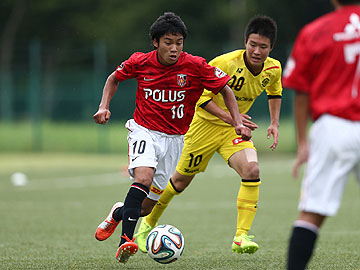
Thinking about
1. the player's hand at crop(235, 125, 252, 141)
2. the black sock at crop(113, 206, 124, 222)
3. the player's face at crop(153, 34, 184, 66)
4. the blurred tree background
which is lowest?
the black sock at crop(113, 206, 124, 222)

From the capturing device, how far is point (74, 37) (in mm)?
41719

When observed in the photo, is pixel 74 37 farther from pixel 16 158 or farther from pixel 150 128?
pixel 150 128

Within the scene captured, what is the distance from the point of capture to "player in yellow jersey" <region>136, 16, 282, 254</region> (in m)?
6.34

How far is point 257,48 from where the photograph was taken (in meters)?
6.36

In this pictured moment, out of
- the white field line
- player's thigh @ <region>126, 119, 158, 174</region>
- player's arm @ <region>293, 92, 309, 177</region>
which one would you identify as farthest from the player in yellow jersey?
the white field line

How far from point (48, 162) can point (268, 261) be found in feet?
48.7

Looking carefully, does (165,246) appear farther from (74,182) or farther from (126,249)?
(74,182)

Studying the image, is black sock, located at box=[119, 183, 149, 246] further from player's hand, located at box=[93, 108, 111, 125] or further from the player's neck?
the player's neck

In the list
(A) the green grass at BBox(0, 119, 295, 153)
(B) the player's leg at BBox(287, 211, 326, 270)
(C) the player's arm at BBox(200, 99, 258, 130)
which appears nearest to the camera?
(B) the player's leg at BBox(287, 211, 326, 270)

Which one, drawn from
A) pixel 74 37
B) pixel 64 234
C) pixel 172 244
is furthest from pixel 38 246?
pixel 74 37

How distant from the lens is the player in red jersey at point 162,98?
19.1ft

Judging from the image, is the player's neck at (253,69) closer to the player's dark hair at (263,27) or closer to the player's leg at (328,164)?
the player's dark hair at (263,27)

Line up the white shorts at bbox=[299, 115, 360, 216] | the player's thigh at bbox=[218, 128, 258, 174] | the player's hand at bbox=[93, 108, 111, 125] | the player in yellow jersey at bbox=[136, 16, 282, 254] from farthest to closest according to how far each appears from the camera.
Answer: the player's thigh at bbox=[218, 128, 258, 174], the player in yellow jersey at bbox=[136, 16, 282, 254], the player's hand at bbox=[93, 108, 111, 125], the white shorts at bbox=[299, 115, 360, 216]

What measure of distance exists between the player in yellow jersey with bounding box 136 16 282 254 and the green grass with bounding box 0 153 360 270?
426 mm
